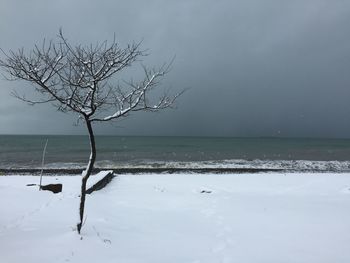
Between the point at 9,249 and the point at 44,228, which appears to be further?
the point at 44,228

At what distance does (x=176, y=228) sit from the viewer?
28.8 ft

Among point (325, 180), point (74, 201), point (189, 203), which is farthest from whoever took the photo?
point (325, 180)

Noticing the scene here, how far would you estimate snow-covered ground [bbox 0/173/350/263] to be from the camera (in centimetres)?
619

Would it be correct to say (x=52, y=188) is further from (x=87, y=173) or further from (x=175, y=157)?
(x=175, y=157)

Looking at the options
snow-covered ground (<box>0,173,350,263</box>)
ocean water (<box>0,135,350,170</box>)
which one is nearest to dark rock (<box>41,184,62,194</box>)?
snow-covered ground (<box>0,173,350,263</box>)

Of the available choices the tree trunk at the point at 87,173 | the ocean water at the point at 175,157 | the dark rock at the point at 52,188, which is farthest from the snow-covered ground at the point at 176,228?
the ocean water at the point at 175,157

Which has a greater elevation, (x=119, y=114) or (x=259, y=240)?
(x=119, y=114)

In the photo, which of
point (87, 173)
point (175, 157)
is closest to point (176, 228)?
point (87, 173)

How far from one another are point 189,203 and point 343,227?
18.2ft

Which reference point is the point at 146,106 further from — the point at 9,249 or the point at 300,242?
the point at 300,242

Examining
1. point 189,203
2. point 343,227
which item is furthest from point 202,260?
point 189,203

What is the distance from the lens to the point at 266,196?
1542cm

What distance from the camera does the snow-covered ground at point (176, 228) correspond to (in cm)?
619

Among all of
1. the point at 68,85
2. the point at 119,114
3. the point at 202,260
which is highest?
the point at 68,85
